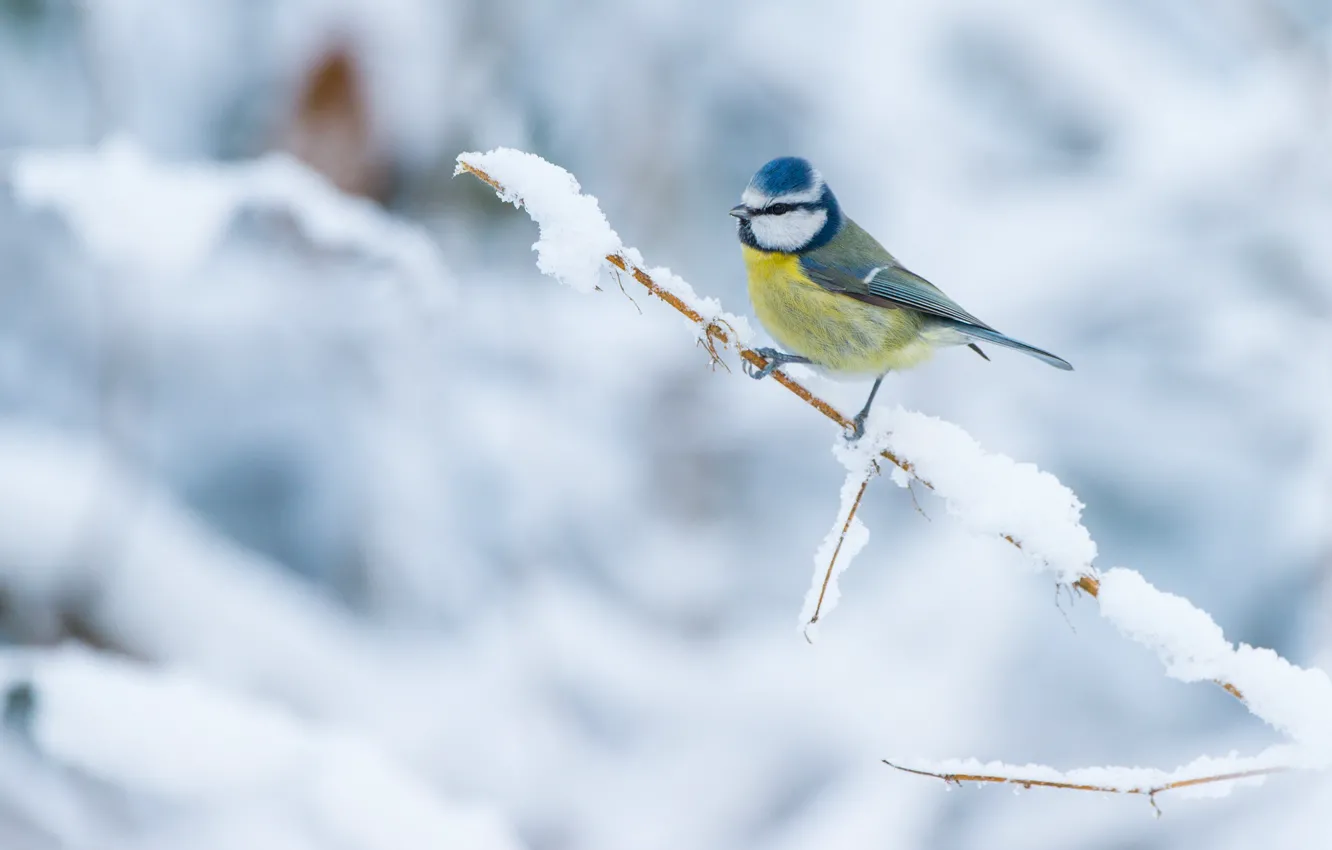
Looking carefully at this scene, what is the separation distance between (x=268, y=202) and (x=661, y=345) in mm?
1882

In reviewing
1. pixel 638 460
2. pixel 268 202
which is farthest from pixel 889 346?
pixel 638 460

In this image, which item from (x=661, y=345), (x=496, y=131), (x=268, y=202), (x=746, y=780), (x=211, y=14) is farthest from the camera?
(x=211, y=14)

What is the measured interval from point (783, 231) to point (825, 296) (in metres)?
0.17

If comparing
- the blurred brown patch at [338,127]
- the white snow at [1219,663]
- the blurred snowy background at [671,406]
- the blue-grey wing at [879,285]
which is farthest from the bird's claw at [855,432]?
the blurred brown patch at [338,127]

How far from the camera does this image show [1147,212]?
3.64m

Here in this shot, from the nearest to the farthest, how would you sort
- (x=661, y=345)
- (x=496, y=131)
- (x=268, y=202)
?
(x=268, y=202), (x=496, y=131), (x=661, y=345)

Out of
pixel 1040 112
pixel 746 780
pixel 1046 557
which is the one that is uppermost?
pixel 1040 112

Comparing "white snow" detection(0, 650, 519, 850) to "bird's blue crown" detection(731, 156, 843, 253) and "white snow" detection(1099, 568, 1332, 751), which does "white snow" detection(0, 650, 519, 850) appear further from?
"bird's blue crown" detection(731, 156, 843, 253)

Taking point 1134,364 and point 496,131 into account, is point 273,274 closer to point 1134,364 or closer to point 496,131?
point 496,131

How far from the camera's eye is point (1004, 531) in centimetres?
99

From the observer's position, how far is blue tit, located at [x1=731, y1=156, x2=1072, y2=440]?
1.92 m

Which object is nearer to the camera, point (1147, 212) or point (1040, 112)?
point (1147, 212)

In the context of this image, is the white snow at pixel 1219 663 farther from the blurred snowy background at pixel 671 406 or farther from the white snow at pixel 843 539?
the blurred snowy background at pixel 671 406

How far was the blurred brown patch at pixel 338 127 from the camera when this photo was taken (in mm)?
3533
